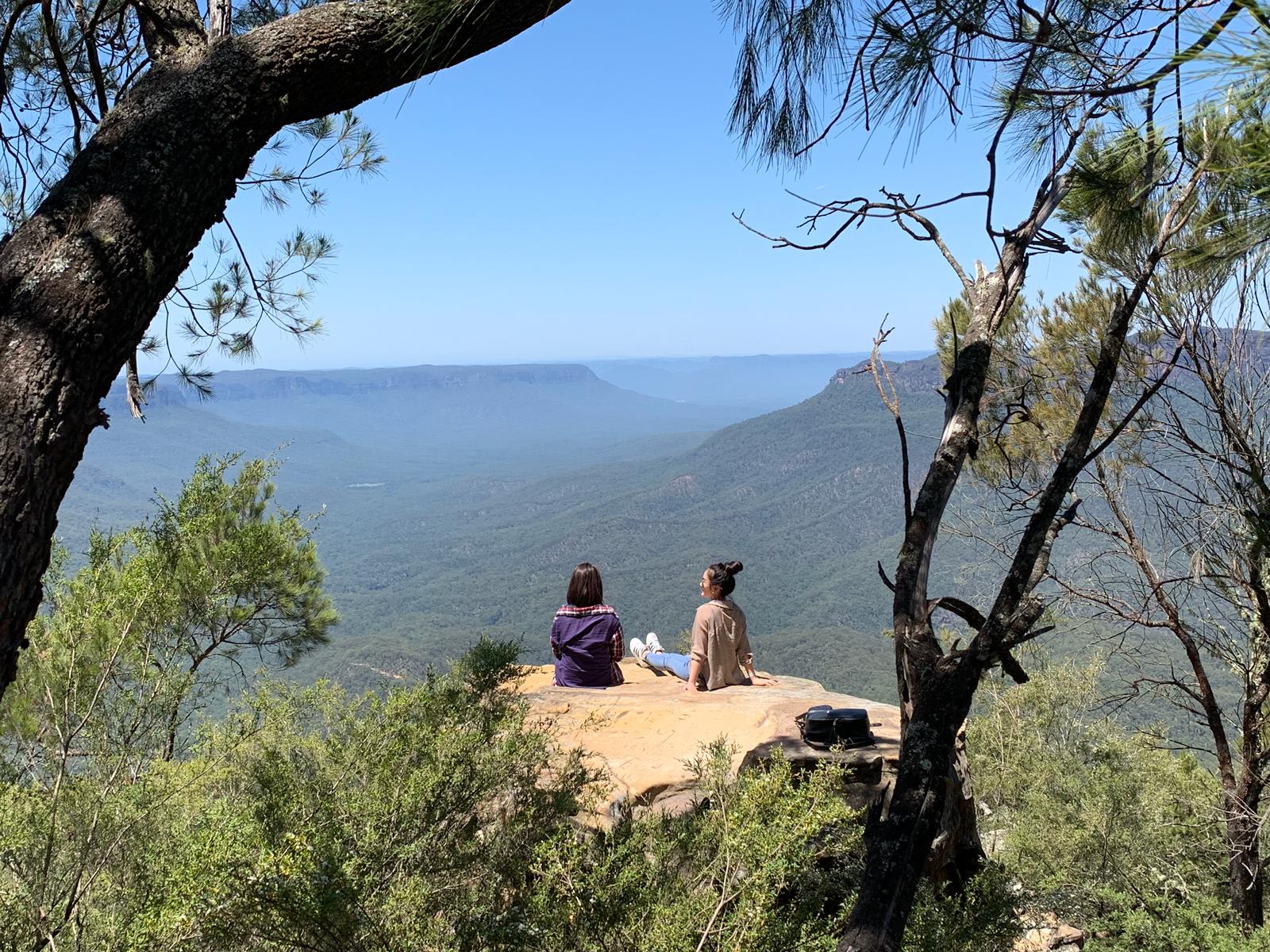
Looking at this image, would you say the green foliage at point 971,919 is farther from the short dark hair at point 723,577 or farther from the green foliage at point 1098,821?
the short dark hair at point 723,577

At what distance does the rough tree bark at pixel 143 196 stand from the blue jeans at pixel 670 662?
489 centimetres

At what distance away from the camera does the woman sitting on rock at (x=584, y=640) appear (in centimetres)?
532

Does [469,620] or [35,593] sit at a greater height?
[35,593]

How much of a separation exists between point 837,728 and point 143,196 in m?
3.27

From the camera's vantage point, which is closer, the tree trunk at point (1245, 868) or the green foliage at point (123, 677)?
the green foliage at point (123, 677)

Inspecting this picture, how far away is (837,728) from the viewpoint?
375cm

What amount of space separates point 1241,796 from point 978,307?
3850mm

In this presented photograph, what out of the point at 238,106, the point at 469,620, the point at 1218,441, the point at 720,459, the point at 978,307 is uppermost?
the point at 238,106

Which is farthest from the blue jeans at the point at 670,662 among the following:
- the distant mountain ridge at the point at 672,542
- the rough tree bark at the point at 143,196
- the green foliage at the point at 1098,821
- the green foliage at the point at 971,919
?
the distant mountain ridge at the point at 672,542

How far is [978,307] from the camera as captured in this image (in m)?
2.36

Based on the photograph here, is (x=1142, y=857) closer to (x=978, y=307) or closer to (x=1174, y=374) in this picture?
(x=1174, y=374)

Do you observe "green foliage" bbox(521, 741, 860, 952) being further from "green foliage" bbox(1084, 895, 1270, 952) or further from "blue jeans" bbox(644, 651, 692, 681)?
"blue jeans" bbox(644, 651, 692, 681)

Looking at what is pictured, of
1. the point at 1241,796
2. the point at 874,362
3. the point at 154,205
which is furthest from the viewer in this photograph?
the point at 1241,796

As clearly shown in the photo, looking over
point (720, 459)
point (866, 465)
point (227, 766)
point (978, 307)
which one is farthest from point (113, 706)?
point (720, 459)
